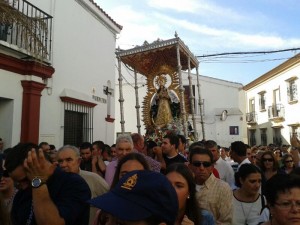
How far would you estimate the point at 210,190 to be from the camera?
314 centimetres

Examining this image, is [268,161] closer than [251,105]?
Yes

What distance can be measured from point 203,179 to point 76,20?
7648 millimetres

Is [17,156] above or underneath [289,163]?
above

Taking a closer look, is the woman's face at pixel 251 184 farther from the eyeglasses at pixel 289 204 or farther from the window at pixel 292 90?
the window at pixel 292 90

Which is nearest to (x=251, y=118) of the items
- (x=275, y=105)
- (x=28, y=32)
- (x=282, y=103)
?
(x=275, y=105)

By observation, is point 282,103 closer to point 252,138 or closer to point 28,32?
point 252,138

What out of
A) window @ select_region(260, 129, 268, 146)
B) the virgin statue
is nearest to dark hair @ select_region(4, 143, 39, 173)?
the virgin statue

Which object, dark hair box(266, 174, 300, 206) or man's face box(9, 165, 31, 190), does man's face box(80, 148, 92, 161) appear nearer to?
man's face box(9, 165, 31, 190)

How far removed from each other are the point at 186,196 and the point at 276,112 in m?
21.6

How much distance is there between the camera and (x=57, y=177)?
83.2 inches

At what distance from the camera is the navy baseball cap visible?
3.81ft

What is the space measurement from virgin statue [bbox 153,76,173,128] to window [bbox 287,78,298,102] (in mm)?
12819

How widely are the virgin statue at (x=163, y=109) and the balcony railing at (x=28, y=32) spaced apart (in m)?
3.53

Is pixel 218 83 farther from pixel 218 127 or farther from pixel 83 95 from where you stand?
pixel 83 95
